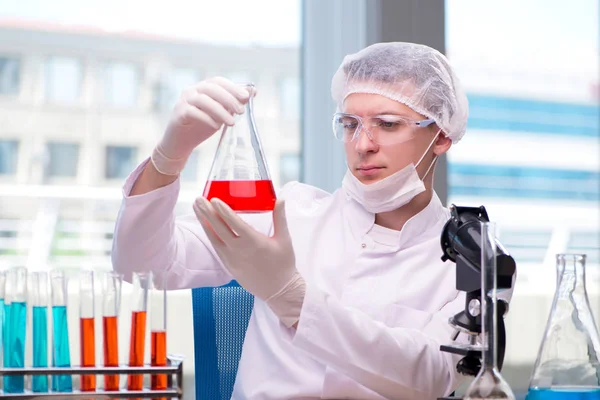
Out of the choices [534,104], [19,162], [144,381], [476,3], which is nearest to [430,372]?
[144,381]

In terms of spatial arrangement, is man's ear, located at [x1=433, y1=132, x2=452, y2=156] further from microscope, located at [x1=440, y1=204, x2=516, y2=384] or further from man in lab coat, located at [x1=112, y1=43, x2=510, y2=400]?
microscope, located at [x1=440, y1=204, x2=516, y2=384]

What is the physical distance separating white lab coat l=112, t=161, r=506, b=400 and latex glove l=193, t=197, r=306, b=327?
35 millimetres

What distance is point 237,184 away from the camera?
3.63 feet

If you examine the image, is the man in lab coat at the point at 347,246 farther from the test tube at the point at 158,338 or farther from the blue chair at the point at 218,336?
the test tube at the point at 158,338

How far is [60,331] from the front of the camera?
0.92m

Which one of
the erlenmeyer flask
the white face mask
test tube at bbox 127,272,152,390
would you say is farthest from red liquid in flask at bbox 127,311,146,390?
the white face mask

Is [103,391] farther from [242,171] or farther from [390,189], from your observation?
[390,189]

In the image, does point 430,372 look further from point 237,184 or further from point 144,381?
point 144,381

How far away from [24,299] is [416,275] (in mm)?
917

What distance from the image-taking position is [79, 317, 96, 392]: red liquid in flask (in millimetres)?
894

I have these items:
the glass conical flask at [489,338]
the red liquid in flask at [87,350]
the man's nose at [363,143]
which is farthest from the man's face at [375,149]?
the red liquid in flask at [87,350]

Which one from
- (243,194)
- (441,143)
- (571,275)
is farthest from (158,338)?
(441,143)

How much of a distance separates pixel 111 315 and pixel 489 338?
45cm

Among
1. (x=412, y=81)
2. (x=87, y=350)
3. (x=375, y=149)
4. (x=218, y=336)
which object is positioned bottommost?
(x=218, y=336)
